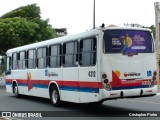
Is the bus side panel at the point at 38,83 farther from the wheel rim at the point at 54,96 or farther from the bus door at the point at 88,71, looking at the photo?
the bus door at the point at 88,71

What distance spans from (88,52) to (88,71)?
0.67m

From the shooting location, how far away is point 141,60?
44.1 feet

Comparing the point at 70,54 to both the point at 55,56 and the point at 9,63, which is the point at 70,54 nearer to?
the point at 55,56

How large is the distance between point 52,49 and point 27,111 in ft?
10.5

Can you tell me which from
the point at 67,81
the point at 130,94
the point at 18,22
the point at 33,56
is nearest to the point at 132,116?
the point at 130,94

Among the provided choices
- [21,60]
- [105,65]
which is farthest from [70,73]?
[21,60]

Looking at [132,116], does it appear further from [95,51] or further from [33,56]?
[33,56]

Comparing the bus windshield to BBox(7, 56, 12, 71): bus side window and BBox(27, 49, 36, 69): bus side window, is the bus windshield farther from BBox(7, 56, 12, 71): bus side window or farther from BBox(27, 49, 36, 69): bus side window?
BBox(7, 56, 12, 71): bus side window

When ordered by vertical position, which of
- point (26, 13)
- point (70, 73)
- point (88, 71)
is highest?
point (26, 13)

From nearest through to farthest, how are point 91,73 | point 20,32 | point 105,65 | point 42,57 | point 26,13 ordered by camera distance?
point 105,65 → point 91,73 → point 42,57 → point 20,32 → point 26,13

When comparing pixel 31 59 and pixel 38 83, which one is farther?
pixel 31 59

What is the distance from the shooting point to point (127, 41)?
524 inches

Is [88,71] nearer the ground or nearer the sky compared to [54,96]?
nearer the sky

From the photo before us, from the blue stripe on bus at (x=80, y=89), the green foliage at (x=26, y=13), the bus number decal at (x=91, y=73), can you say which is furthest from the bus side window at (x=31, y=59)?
the green foliage at (x=26, y=13)
